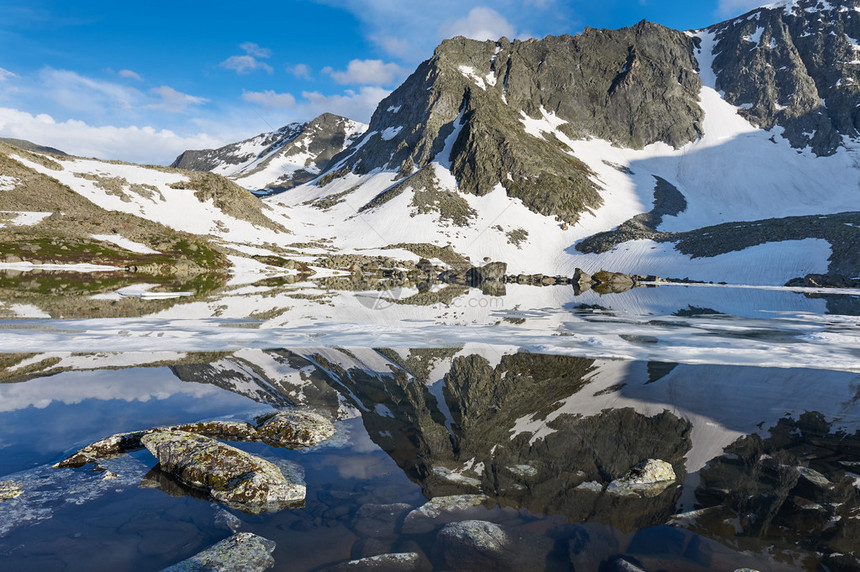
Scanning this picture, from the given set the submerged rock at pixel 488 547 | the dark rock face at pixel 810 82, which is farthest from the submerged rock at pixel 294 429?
the dark rock face at pixel 810 82

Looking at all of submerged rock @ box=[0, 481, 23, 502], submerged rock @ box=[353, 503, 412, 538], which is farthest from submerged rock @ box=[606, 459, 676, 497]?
submerged rock @ box=[0, 481, 23, 502]

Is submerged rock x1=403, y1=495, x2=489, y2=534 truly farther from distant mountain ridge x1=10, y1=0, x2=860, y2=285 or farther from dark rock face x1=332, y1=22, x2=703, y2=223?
dark rock face x1=332, y1=22, x2=703, y2=223

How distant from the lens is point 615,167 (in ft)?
567

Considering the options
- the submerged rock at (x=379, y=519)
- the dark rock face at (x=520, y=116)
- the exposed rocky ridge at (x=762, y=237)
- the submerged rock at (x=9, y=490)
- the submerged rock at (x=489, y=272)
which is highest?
the dark rock face at (x=520, y=116)

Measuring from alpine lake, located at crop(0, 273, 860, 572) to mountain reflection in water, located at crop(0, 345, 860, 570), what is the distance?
5 cm

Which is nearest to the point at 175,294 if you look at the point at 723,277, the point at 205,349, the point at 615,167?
the point at 205,349

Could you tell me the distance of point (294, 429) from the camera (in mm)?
10727

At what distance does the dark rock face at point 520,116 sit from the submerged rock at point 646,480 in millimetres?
133591

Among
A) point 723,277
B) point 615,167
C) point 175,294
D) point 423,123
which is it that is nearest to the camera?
point 175,294

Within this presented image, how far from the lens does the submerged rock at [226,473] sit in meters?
7.82

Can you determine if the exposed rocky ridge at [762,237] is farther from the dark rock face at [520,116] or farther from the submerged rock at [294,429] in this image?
the submerged rock at [294,429]

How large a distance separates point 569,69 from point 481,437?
219307 mm

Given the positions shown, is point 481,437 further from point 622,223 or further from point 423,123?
point 423,123

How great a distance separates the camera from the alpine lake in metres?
6.56
